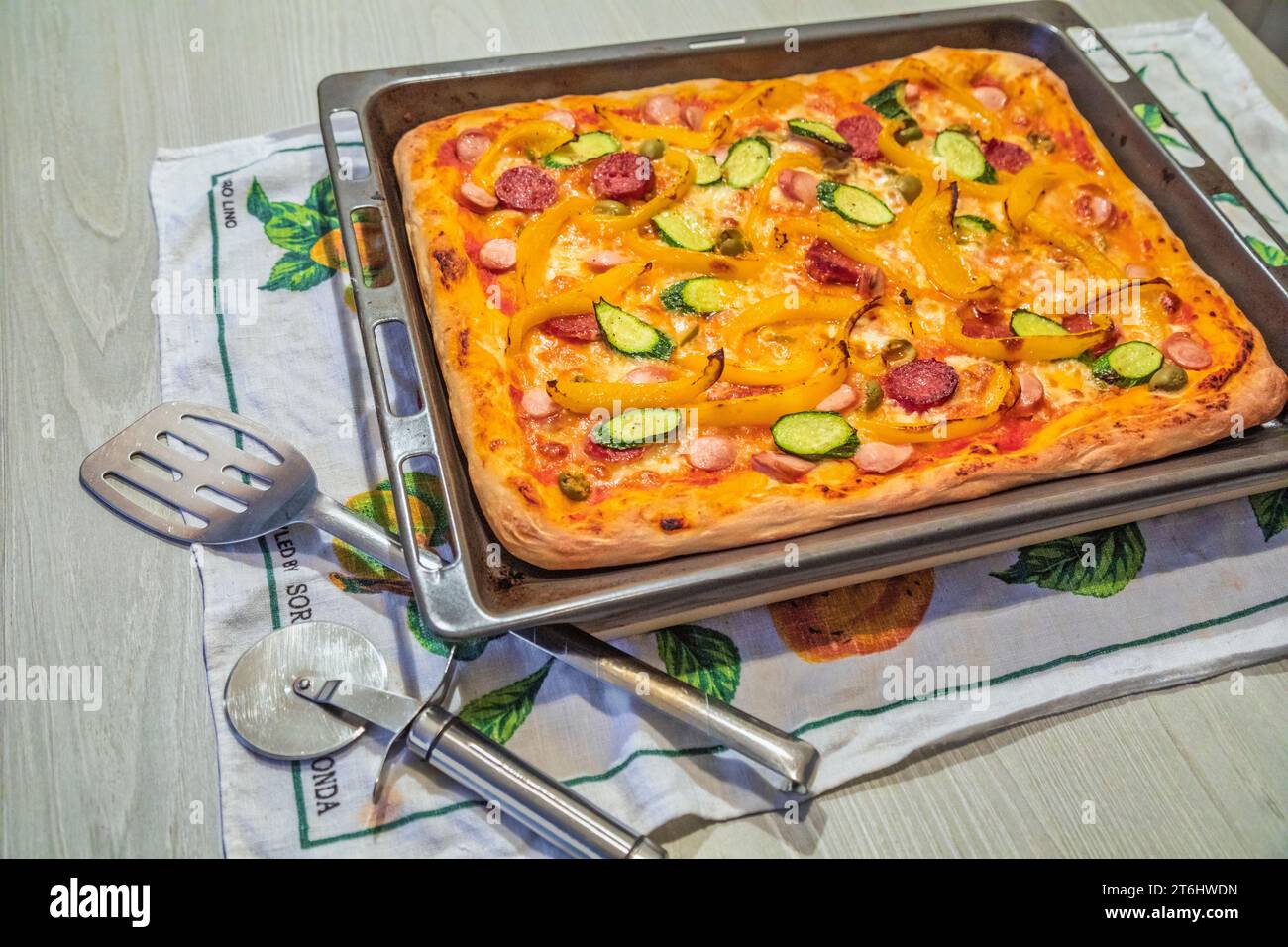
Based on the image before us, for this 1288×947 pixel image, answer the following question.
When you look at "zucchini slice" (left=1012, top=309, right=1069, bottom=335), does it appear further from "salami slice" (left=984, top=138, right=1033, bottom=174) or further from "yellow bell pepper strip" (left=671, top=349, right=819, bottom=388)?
"salami slice" (left=984, top=138, right=1033, bottom=174)

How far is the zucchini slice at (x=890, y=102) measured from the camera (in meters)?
2.96

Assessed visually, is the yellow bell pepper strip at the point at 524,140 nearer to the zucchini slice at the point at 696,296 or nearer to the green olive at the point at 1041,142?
the zucchini slice at the point at 696,296

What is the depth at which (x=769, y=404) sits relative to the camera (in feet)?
7.37

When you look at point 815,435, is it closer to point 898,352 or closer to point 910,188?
point 898,352

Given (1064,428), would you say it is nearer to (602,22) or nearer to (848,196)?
(848,196)

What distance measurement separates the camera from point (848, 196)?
2.72 m

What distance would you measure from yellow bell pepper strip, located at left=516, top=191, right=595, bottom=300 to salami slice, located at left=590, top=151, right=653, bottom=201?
3.6 inches

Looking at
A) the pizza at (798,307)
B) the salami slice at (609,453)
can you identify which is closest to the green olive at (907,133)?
the pizza at (798,307)

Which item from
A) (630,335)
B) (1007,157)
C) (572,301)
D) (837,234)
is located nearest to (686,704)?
(630,335)

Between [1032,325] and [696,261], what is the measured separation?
32.2 inches

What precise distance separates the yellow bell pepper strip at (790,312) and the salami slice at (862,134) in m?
0.60
